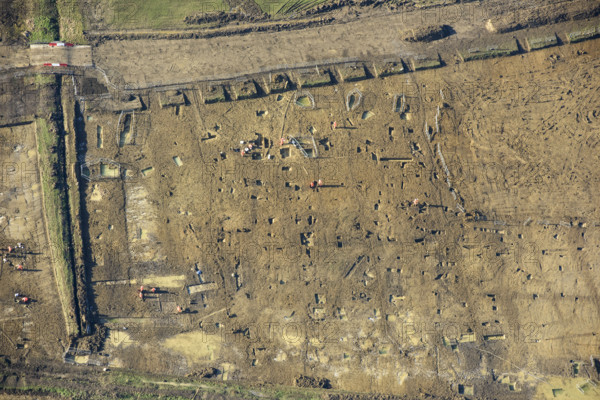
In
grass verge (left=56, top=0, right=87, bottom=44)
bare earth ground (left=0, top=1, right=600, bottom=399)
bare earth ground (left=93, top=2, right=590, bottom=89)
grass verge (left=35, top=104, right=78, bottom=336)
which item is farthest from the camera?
grass verge (left=56, top=0, right=87, bottom=44)

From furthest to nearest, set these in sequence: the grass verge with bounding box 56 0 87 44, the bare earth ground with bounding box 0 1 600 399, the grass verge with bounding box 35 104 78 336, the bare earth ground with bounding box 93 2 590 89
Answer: the grass verge with bounding box 56 0 87 44 < the bare earth ground with bounding box 93 2 590 89 < the bare earth ground with bounding box 0 1 600 399 < the grass verge with bounding box 35 104 78 336

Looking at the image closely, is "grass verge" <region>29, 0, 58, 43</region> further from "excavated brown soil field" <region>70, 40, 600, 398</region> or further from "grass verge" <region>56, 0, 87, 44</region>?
"excavated brown soil field" <region>70, 40, 600, 398</region>

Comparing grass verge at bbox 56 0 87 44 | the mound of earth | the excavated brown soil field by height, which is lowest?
the excavated brown soil field

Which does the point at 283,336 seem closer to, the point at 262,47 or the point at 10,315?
the point at 10,315

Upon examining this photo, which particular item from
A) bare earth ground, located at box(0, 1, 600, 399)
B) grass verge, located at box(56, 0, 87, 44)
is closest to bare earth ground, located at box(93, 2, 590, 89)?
bare earth ground, located at box(0, 1, 600, 399)

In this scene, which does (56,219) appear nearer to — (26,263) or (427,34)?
(26,263)

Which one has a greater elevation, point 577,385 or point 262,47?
point 262,47

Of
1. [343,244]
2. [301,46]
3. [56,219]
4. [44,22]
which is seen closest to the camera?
[56,219]

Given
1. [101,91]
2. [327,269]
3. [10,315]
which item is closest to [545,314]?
[327,269]

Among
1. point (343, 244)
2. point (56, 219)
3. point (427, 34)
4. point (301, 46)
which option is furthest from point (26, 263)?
point (427, 34)
